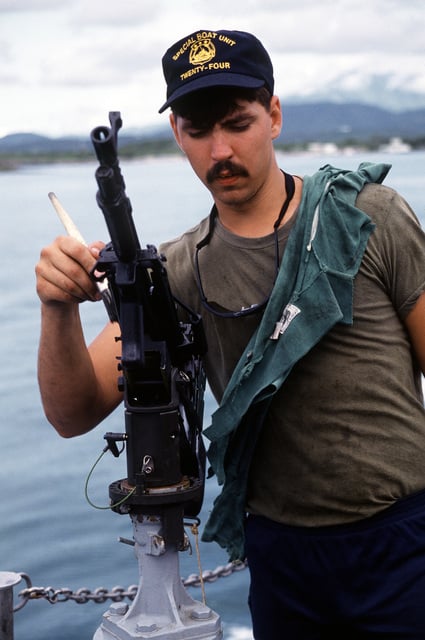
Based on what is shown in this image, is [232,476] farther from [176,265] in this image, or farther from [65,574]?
[65,574]

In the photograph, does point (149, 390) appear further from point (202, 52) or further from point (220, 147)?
point (202, 52)

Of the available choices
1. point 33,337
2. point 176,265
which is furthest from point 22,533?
point 33,337

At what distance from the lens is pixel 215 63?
8.46ft

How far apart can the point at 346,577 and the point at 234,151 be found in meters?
1.04

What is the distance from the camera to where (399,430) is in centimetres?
261

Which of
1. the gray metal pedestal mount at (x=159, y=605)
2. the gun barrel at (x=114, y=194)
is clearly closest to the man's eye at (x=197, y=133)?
the gun barrel at (x=114, y=194)

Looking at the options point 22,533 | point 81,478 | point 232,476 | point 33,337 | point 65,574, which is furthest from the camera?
point 33,337

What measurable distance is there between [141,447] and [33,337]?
1043 centimetres

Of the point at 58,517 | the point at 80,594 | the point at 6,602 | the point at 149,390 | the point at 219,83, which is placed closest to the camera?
the point at 149,390

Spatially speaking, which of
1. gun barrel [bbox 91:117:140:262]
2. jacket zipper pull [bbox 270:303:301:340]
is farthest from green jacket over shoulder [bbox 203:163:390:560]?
gun barrel [bbox 91:117:140:262]

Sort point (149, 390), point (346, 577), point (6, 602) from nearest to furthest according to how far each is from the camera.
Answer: point (149, 390) → point (346, 577) → point (6, 602)

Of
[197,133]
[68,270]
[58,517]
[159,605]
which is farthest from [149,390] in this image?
[58,517]

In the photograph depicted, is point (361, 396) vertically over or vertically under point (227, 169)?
under

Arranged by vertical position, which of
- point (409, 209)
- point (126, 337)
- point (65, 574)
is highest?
point (409, 209)
